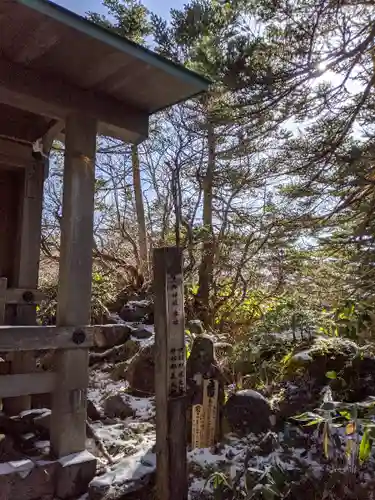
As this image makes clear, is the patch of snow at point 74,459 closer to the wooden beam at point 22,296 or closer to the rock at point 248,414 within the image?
the rock at point 248,414

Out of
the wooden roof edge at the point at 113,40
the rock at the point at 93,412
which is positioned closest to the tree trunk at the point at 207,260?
Result: the rock at the point at 93,412

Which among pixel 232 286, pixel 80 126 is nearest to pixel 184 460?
pixel 80 126

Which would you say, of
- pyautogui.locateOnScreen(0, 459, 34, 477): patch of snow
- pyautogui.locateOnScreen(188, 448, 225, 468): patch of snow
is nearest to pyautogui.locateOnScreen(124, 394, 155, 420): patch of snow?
pyautogui.locateOnScreen(188, 448, 225, 468): patch of snow

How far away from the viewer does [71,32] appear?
8.04 feet

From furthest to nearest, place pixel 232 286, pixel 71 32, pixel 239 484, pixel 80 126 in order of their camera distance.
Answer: pixel 232 286 < pixel 80 126 < pixel 239 484 < pixel 71 32

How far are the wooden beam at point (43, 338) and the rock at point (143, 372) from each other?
215 cm

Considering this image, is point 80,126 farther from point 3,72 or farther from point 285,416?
point 285,416

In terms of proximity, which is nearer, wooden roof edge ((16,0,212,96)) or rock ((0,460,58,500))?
wooden roof edge ((16,0,212,96))

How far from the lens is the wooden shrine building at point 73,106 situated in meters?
2.48

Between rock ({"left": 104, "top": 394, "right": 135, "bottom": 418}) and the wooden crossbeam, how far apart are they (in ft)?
5.16

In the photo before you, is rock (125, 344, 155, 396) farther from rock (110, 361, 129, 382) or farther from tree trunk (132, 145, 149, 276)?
tree trunk (132, 145, 149, 276)

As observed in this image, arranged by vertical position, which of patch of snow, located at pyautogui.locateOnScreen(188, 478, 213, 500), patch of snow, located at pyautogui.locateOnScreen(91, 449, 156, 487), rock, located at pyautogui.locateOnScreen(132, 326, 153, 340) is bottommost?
patch of snow, located at pyautogui.locateOnScreen(188, 478, 213, 500)

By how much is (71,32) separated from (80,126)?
0.65m

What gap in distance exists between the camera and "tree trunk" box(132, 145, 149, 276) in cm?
856
